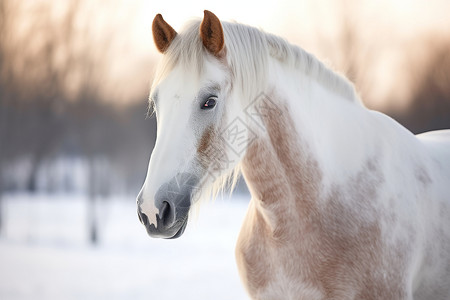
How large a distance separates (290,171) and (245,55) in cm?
45

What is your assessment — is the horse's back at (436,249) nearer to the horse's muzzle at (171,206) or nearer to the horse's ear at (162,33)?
the horse's muzzle at (171,206)

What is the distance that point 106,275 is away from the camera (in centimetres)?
463

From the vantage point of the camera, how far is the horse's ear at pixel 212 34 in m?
1.36

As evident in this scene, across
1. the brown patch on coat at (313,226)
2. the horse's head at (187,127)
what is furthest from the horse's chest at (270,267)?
the horse's head at (187,127)

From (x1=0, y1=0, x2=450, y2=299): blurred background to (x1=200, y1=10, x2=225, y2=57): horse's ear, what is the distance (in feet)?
8.93

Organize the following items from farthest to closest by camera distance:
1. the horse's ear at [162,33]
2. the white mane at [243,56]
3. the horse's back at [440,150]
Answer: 1. the horse's back at [440,150]
2. the horse's ear at [162,33]
3. the white mane at [243,56]

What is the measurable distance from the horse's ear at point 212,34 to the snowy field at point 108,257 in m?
0.56

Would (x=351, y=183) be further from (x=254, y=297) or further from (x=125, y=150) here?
(x=125, y=150)

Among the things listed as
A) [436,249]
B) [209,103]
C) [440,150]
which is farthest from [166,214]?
[440,150]

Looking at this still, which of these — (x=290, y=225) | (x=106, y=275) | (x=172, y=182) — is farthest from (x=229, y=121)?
(x=106, y=275)

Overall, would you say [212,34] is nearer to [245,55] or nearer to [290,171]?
[245,55]

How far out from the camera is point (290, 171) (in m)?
1.53

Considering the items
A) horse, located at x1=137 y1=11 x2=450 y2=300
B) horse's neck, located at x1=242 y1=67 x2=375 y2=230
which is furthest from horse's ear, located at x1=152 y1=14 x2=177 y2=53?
horse's neck, located at x1=242 y1=67 x2=375 y2=230

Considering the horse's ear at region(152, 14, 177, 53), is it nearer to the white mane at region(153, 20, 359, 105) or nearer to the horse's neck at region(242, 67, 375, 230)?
the white mane at region(153, 20, 359, 105)
